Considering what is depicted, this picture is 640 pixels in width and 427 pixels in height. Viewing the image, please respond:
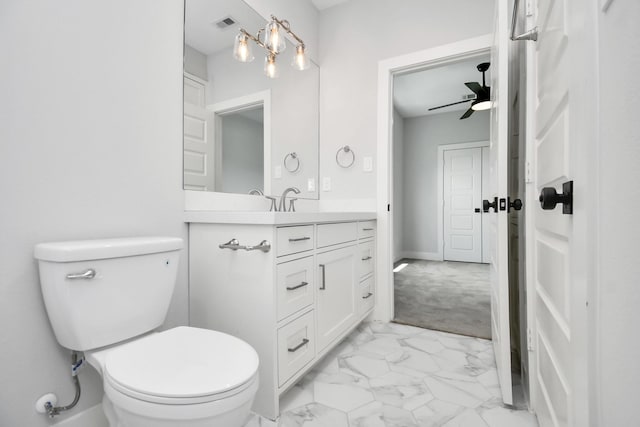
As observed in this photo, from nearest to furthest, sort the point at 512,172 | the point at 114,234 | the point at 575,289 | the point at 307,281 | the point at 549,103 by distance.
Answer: the point at 575,289 → the point at 549,103 → the point at 114,234 → the point at 307,281 → the point at 512,172

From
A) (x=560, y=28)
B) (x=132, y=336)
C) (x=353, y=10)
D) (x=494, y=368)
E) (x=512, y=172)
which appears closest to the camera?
(x=560, y=28)

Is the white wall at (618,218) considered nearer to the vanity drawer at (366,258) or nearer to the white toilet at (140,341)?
the white toilet at (140,341)

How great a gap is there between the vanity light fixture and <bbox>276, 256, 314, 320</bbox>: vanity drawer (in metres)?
1.34

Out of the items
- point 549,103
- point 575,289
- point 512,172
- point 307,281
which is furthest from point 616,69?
point 512,172

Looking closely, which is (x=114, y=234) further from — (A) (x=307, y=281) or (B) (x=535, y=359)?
(B) (x=535, y=359)

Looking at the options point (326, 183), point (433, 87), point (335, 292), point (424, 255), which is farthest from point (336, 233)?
point (424, 255)

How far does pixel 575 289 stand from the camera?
21.5 inches

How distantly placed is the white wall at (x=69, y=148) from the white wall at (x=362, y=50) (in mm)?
1396

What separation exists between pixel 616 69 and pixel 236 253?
4.08ft

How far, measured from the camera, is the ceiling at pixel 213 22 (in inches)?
63.1

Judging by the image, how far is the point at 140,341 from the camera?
3.40 ft

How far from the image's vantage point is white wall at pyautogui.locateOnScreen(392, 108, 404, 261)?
532cm

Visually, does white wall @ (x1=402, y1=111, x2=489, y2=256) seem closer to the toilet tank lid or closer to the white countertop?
the white countertop

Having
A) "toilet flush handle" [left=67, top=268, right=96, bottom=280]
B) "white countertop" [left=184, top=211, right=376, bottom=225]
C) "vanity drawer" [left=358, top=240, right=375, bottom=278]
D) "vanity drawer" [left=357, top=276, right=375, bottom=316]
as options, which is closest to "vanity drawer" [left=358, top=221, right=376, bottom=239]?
"vanity drawer" [left=358, top=240, right=375, bottom=278]
